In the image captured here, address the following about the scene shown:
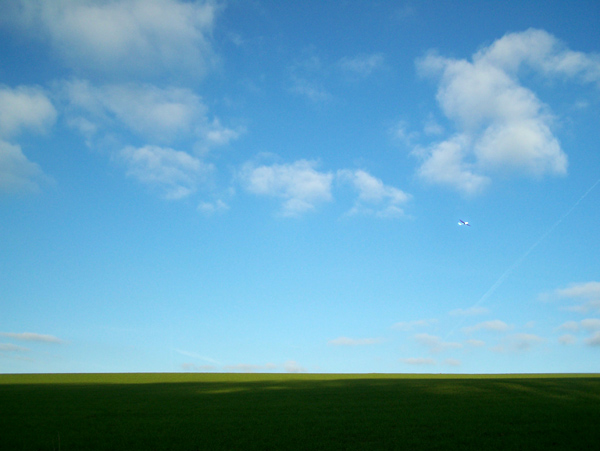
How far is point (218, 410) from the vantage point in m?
27.7

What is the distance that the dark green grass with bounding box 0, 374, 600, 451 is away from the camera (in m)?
18.7

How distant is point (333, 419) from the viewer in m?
23.7

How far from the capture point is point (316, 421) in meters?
23.2

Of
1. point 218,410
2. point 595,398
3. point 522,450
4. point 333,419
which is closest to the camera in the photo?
point 522,450

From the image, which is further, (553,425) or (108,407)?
(108,407)

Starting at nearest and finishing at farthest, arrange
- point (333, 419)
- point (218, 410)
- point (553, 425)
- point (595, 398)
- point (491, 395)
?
point (553, 425) < point (333, 419) < point (218, 410) < point (595, 398) < point (491, 395)

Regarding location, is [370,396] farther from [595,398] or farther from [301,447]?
[301,447]

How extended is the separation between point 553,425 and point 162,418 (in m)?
20.0

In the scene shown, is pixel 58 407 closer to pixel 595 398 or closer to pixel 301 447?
pixel 301 447

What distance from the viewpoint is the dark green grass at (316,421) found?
1869cm

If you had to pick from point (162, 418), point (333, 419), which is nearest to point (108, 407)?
point (162, 418)

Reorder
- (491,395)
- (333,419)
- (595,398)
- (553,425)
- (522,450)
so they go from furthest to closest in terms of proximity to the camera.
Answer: (491,395) → (595,398) → (333,419) → (553,425) → (522,450)

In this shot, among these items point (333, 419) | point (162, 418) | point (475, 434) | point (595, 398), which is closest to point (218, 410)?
point (162, 418)

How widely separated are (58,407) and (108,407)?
3.50 metres
